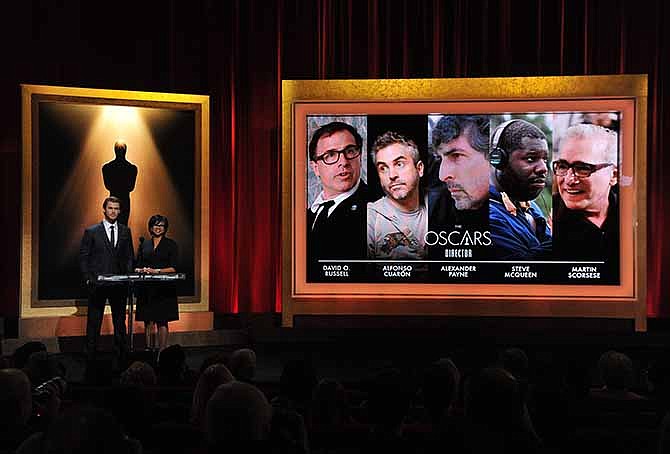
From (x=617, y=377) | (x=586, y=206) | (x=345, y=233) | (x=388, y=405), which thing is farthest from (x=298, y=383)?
(x=586, y=206)

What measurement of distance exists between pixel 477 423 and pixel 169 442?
2.96ft

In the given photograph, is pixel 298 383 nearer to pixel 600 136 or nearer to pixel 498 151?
pixel 498 151

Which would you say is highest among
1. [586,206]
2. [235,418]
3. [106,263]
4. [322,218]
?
[586,206]

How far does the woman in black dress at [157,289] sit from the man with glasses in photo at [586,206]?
348 cm

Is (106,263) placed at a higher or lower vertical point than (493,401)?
higher

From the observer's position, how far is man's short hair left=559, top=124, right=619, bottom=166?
9.32m

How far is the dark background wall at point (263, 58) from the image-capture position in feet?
31.5

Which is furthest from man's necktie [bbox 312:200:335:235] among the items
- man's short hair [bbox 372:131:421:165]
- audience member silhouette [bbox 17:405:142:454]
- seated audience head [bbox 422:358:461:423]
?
audience member silhouette [bbox 17:405:142:454]

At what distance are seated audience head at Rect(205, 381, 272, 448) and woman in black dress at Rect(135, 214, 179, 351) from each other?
6066 mm

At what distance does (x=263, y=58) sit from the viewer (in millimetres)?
10359

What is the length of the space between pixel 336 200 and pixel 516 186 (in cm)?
167

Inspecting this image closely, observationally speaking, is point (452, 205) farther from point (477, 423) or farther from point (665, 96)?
point (477, 423)

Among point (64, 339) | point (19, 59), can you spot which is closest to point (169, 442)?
point (64, 339)

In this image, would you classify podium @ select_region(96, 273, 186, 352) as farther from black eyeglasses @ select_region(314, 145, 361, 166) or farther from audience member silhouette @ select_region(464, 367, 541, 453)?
audience member silhouette @ select_region(464, 367, 541, 453)
